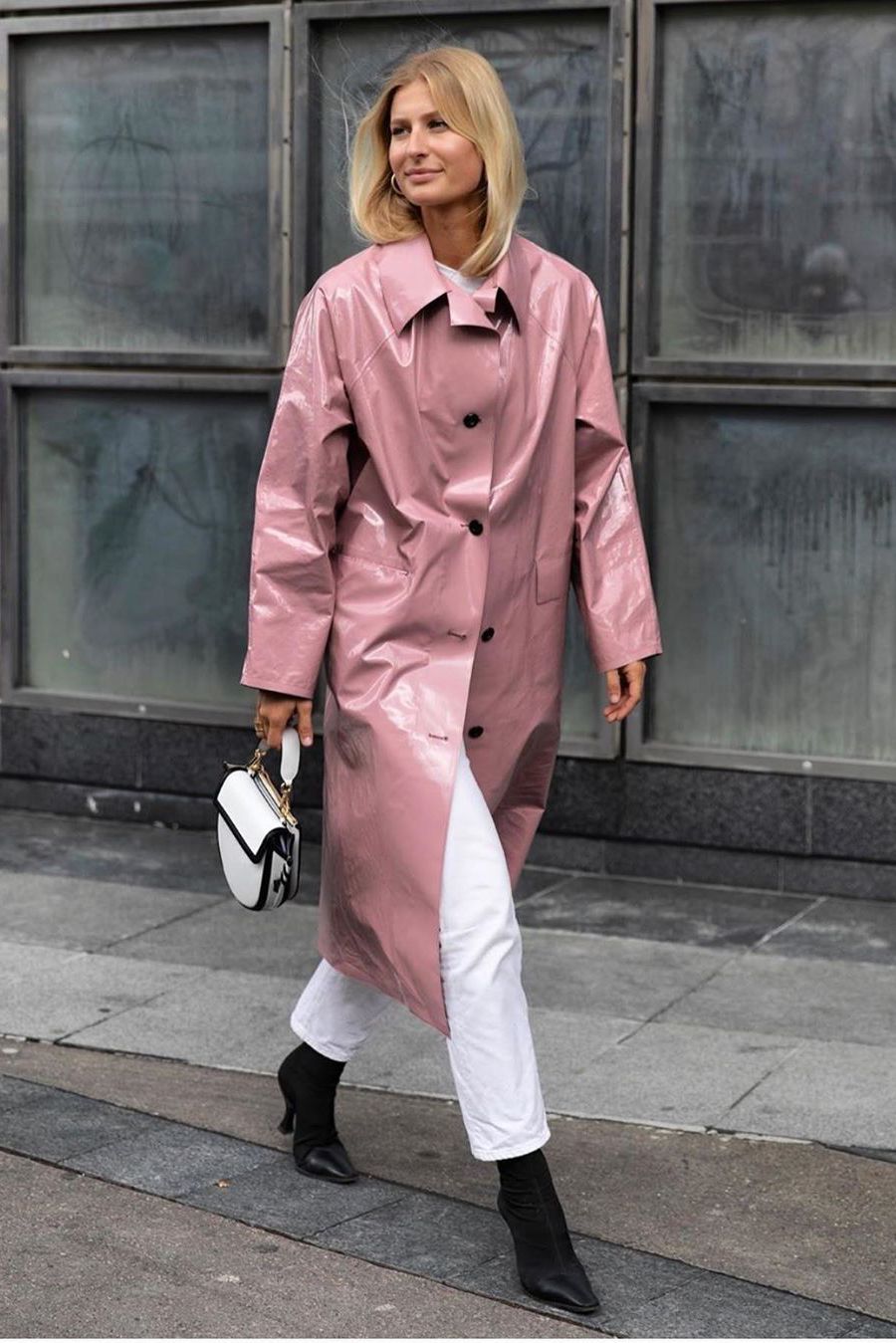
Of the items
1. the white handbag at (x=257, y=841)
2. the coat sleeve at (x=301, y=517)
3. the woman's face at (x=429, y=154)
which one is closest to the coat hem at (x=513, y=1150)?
the white handbag at (x=257, y=841)

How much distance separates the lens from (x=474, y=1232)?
4270mm

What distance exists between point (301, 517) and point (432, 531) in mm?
250

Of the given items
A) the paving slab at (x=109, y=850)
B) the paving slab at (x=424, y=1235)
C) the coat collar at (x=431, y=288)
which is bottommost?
the paving slab at (x=424, y=1235)

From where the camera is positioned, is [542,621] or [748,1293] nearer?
[748,1293]

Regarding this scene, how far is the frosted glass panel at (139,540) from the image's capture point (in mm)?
7672

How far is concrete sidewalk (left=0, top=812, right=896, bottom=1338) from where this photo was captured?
4023mm

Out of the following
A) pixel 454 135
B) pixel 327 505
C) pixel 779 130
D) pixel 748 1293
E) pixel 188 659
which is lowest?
pixel 748 1293

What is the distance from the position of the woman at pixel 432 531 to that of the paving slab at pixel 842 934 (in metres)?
2.23

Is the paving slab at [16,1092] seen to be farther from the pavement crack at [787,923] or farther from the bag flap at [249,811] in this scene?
the pavement crack at [787,923]

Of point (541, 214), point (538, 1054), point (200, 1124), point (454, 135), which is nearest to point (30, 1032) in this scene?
point (200, 1124)

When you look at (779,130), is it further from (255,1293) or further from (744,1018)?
(255,1293)

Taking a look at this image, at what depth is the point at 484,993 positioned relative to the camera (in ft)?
13.0

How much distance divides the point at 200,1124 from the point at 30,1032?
0.85 m

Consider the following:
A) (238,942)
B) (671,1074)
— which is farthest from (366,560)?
(238,942)
